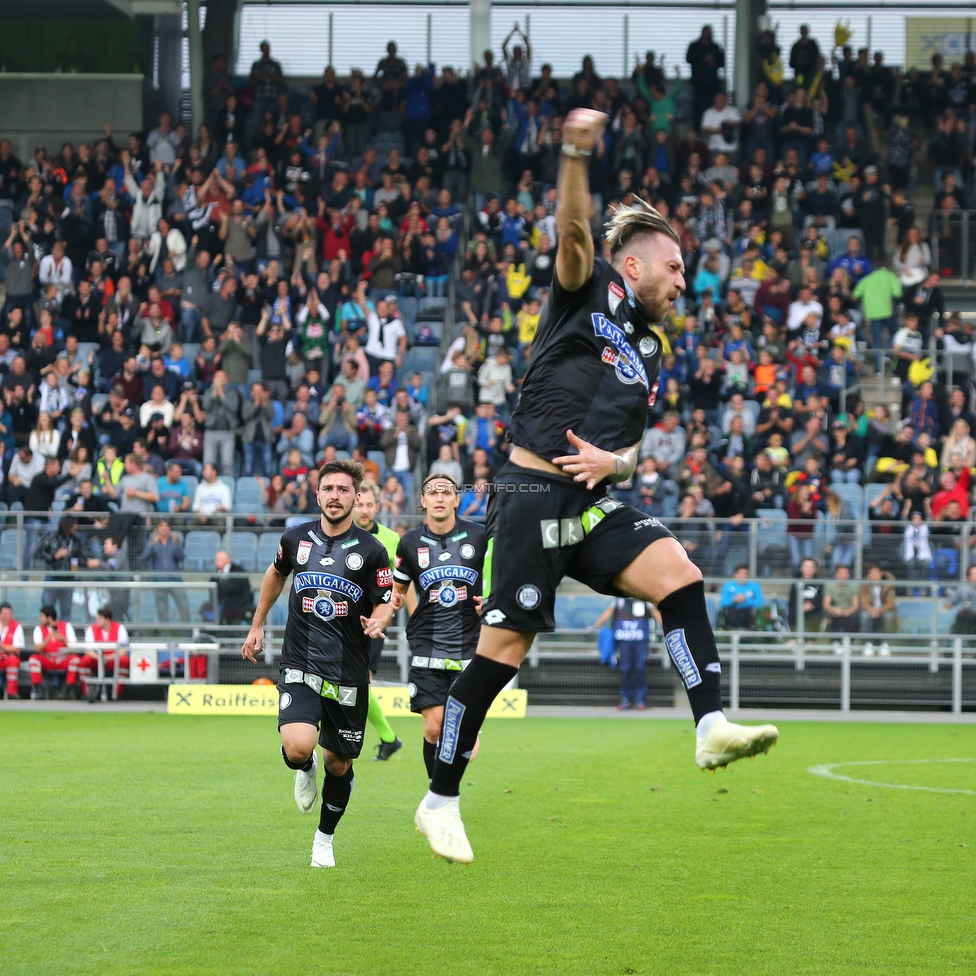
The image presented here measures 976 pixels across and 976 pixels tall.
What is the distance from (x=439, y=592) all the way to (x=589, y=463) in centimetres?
484

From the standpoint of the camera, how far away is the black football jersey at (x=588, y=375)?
552 centimetres

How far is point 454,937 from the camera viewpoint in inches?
245

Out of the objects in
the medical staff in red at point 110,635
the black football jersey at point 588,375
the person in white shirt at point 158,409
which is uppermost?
the person in white shirt at point 158,409

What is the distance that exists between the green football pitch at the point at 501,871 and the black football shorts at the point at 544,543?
1428 mm

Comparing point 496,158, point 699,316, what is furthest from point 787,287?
point 496,158

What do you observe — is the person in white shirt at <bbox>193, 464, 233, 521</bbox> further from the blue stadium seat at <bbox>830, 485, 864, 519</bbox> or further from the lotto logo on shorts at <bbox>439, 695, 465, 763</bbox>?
the lotto logo on shorts at <bbox>439, 695, 465, 763</bbox>

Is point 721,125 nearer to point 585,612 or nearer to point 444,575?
point 585,612

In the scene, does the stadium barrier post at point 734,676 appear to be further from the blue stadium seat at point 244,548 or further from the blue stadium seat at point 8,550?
the blue stadium seat at point 8,550

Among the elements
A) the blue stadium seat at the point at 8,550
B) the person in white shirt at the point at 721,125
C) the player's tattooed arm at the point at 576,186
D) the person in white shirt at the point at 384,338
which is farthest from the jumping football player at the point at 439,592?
the person in white shirt at the point at 721,125

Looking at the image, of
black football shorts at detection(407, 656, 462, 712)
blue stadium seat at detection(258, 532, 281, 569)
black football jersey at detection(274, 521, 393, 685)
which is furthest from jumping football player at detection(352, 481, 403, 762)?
blue stadium seat at detection(258, 532, 281, 569)

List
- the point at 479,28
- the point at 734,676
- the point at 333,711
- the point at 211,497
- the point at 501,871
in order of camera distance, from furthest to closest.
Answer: the point at 479,28 → the point at 211,497 → the point at 734,676 → the point at 333,711 → the point at 501,871

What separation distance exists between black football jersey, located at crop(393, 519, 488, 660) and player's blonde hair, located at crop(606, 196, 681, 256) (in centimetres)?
447

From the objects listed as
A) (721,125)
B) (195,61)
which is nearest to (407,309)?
(721,125)

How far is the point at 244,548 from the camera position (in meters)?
20.8
